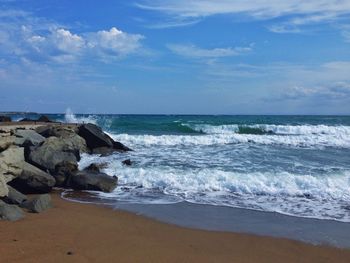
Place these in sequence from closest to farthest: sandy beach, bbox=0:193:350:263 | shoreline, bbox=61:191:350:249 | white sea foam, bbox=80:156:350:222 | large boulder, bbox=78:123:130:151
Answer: sandy beach, bbox=0:193:350:263 < shoreline, bbox=61:191:350:249 < white sea foam, bbox=80:156:350:222 < large boulder, bbox=78:123:130:151

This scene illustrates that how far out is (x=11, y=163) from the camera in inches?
358

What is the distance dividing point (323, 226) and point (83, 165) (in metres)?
8.95

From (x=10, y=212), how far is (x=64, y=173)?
12.3ft

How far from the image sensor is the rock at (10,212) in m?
7.07

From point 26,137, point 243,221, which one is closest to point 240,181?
point 243,221

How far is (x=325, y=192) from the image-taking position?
1022 cm

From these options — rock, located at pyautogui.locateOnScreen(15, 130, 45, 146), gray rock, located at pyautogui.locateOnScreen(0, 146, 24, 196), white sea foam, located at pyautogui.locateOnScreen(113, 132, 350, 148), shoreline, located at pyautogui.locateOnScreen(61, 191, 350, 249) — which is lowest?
shoreline, located at pyautogui.locateOnScreen(61, 191, 350, 249)

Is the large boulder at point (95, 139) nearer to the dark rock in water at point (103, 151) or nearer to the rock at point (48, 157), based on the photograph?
the dark rock in water at point (103, 151)

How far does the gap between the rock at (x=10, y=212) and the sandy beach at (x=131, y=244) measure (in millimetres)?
146

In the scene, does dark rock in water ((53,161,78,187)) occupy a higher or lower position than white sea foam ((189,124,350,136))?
lower

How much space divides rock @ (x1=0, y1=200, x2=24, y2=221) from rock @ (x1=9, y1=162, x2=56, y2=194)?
6.81 ft

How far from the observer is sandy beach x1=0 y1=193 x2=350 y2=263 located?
18.4ft

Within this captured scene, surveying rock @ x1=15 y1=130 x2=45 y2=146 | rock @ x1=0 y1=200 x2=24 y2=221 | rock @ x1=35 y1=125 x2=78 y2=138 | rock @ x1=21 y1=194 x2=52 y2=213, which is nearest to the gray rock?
rock @ x1=21 y1=194 x2=52 y2=213

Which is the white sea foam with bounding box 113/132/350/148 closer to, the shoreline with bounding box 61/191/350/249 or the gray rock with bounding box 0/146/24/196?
the gray rock with bounding box 0/146/24/196
